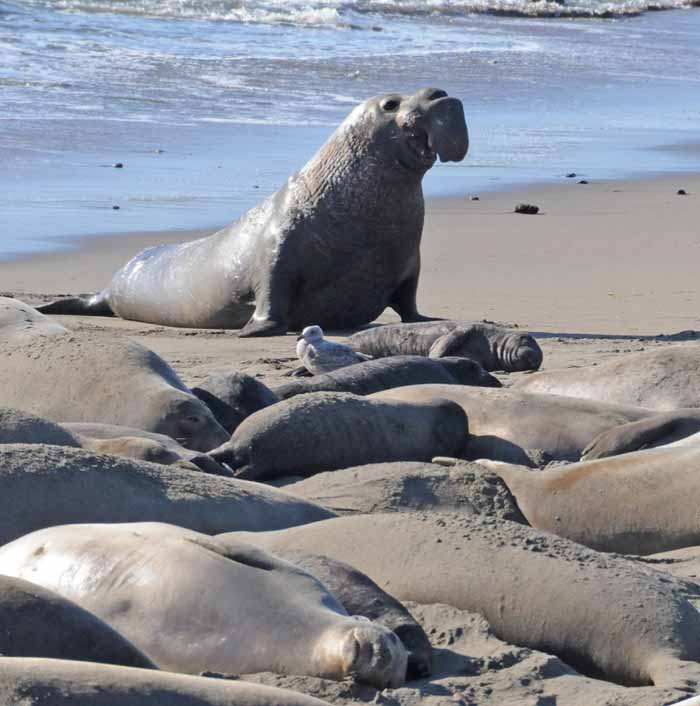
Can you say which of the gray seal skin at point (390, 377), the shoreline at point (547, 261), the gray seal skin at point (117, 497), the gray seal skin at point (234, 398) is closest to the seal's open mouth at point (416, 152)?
the shoreline at point (547, 261)

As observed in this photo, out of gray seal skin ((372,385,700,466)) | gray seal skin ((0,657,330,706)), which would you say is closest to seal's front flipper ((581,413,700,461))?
gray seal skin ((372,385,700,466))

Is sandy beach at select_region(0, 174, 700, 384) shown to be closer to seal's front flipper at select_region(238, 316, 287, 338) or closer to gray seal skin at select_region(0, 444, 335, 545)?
seal's front flipper at select_region(238, 316, 287, 338)

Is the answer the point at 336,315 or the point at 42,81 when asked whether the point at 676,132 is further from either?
the point at 336,315

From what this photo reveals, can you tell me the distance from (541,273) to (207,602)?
782 cm

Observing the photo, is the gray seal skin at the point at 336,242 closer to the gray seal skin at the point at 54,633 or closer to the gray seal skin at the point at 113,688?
the gray seal skin at the point at 54,633

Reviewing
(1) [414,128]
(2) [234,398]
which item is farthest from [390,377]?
(1) [414,128]

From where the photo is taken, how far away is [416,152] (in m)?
9.76

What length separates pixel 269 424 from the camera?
5402 mm

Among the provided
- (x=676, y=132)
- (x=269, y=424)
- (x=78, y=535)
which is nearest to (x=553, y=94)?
(x=676, y=132)

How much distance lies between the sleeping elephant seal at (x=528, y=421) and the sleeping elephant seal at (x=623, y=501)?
0.82m

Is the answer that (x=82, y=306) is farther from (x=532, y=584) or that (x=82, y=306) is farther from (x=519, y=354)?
(x=532, y=584)

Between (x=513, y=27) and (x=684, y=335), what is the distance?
1055 inches

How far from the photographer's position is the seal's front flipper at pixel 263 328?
9.31m

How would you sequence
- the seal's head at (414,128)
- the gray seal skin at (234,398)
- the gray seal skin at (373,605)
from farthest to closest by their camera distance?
the seal's head at (414,128) → the gray seal skin at (234,398) → the gray seal skin at (373,605)
